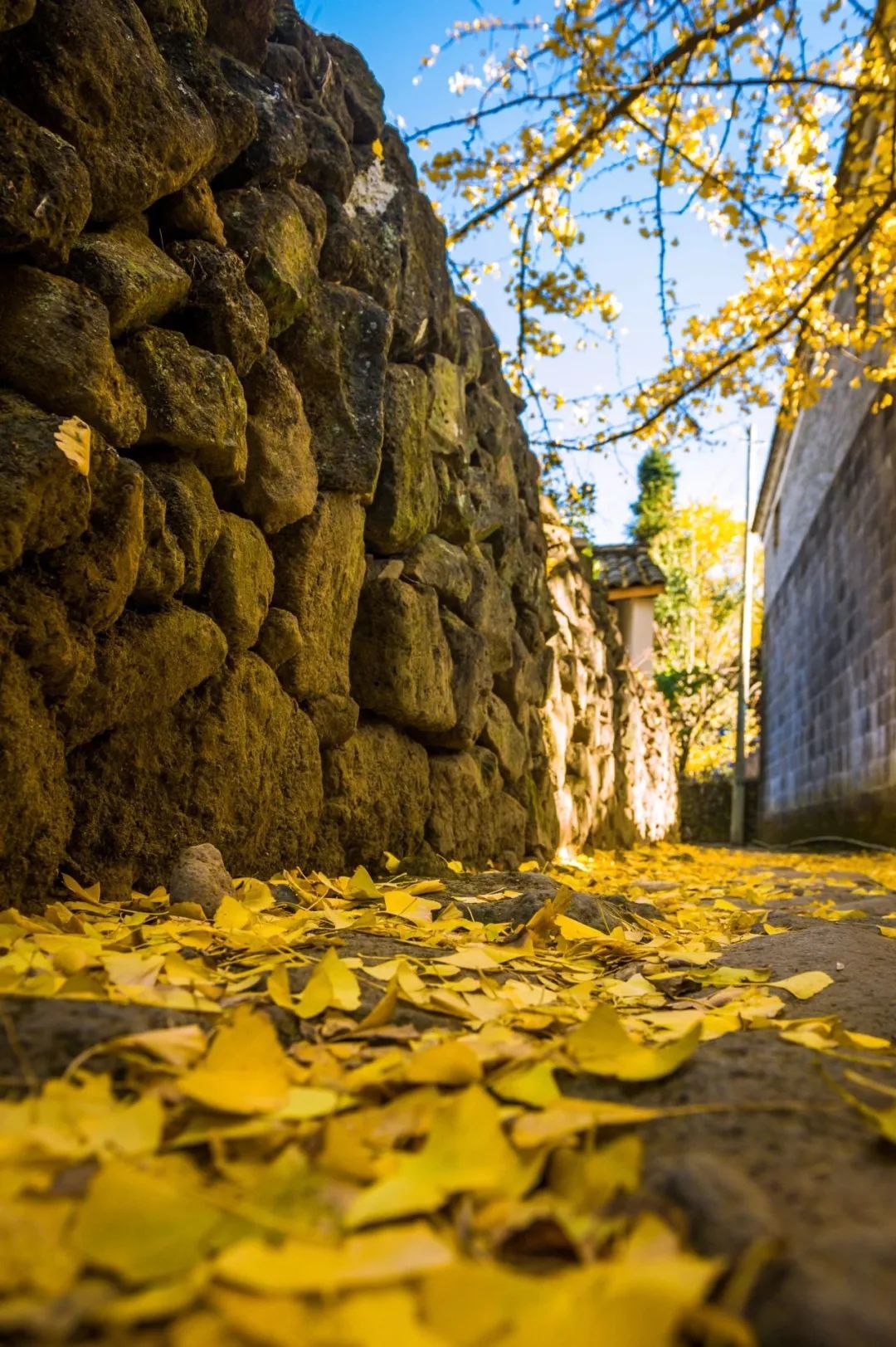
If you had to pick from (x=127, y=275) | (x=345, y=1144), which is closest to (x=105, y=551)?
(x=127, y=275)

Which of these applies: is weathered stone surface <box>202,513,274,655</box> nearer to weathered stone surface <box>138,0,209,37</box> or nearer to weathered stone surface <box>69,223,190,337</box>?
weathered stone surface <box>69,223,190,337</box>

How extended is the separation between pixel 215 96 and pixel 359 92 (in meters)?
1.31

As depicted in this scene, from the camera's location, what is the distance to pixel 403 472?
2605mm

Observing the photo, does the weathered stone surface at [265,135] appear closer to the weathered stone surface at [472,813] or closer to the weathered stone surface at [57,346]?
the weathered stone surface at [57,346]

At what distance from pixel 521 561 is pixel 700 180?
1819mm

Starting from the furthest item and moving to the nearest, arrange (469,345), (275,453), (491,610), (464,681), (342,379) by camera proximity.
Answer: (469,345)
(491,610)
(464,681)
(342,379)
(275,453)

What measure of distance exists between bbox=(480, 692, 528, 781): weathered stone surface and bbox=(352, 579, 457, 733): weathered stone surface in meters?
0.73

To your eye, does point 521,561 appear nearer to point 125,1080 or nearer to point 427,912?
point 427,912

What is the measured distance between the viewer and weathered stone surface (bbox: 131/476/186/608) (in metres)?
1.54

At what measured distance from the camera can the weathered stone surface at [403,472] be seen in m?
2.54

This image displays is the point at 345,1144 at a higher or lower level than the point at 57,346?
lower

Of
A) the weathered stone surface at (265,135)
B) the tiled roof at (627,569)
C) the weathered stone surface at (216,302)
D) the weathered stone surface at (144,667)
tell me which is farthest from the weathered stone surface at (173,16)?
the tiled roof at (627,569)

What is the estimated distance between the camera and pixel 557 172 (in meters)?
3.94

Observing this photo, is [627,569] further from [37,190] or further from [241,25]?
[37,190]
